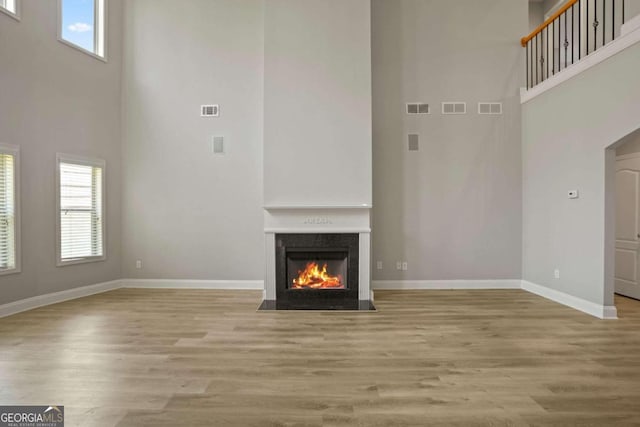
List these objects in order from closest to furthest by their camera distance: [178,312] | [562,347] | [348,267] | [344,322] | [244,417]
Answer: [244,417] → [562,347] → [344,322] → [178,312] → [348,267]

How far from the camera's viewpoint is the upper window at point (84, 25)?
5.57 metres

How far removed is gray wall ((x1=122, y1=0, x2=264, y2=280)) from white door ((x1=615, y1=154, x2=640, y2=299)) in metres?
5.76

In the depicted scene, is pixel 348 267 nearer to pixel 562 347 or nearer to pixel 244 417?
pixel 562 347

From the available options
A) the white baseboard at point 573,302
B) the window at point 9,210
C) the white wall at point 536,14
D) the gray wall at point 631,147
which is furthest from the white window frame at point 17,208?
the white wall at point 536,14

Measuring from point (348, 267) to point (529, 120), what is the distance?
3.84m

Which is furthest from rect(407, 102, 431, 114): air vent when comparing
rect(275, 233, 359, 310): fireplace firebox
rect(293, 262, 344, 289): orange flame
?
rect(293, 262, 344, 289): orange flame

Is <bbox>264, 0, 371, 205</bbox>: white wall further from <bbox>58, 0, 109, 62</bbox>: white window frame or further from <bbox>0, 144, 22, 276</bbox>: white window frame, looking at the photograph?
<bbox>0, 144, 22, 276</bbox>: white window frame

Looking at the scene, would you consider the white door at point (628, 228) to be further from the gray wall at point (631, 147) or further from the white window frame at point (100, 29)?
the white window frame at point (100, 29)

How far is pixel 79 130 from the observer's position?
5.74m

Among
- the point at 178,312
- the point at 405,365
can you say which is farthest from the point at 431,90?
the point at 178,312

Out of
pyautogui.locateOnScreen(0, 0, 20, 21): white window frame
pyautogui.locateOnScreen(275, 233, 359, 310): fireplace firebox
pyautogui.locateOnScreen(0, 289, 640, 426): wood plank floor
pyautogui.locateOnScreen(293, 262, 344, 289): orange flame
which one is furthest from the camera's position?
pyautogui.locateOnScreen(293, 262, 344, 289): orange flame

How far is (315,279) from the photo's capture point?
577 cm

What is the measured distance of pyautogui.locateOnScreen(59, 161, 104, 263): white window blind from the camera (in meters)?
5.55

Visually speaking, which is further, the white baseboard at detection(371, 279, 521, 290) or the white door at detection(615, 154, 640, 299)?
the white baseboard at detection(371, 279, 521, 290)
